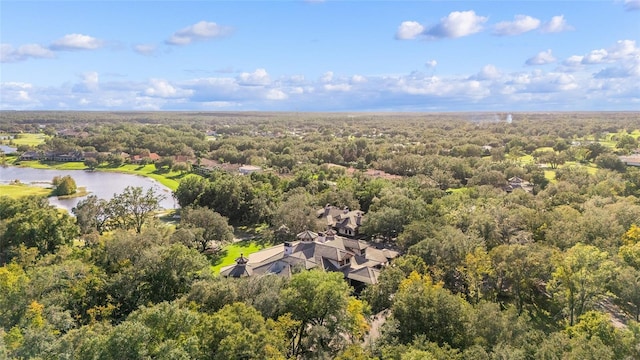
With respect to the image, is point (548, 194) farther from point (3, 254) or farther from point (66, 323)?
point (3, 254)

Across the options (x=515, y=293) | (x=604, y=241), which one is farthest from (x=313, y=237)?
(x=604, y=241)

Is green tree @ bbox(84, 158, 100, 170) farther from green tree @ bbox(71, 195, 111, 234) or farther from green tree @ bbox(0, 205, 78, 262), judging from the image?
green tree @ bbox(0, 205, 78, 262)

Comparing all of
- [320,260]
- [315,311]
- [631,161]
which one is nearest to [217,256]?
[320,260]

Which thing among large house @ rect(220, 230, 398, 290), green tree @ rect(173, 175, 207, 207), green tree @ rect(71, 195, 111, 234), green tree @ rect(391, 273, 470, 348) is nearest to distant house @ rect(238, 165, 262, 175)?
green tree @ rect(173, 175, 207, 207)

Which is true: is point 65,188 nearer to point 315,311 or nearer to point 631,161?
point 315,311

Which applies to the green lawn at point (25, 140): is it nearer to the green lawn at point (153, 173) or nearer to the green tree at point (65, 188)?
the green lawn at point (153, 173)

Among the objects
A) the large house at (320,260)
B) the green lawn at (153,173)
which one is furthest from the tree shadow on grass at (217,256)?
the green lawn at (153,173)
